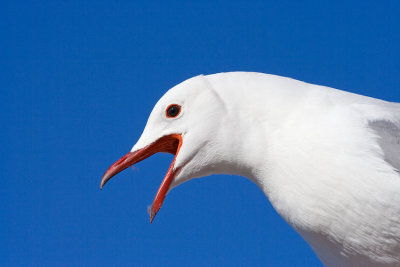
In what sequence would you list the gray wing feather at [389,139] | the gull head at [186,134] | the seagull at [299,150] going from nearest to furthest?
the seagull at [299,150], the gray wing feather at [389,139], the gull head at [186,134]

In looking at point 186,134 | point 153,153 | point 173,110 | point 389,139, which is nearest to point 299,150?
point 389,139

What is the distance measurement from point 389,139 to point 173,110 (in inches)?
50.9

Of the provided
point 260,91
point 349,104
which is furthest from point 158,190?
point 349,104

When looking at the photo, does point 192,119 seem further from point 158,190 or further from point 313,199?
point 313,199

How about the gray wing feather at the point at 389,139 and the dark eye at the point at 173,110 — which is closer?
the gray wing feather at the point at 389,139

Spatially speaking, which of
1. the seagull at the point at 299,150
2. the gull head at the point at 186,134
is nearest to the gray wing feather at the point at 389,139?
the seagull at the point at 299,150

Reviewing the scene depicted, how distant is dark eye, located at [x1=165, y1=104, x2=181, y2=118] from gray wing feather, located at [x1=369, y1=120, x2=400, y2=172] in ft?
3.77

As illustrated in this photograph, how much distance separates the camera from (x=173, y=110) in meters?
3.21

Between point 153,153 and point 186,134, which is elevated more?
point 186,134

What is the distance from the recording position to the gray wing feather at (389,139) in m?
2.85

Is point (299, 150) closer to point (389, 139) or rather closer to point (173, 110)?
point (389, 139)

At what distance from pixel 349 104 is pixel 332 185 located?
0.57 meters

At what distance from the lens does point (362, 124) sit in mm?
2873

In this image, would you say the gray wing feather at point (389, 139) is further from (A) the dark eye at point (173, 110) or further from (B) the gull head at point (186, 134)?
(A) the dark eye at point (173, 110)
